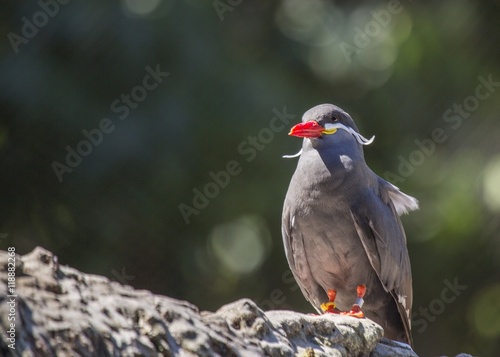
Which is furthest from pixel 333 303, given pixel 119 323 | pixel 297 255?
pixel 119 323


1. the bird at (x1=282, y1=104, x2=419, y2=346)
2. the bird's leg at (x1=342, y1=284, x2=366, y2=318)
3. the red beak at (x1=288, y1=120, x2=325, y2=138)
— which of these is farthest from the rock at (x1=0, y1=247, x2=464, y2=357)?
the red beak at (x1=288, y1=120, x2=325, y2=138)

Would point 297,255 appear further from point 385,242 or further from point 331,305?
point 385,242

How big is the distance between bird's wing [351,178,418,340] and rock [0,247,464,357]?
1.46 meters

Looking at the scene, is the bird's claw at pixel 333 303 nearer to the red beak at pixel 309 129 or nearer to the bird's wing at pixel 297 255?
the bird's wing at pixel 297 255

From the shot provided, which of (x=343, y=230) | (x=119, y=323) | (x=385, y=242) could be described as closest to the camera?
(x=119, y=323)

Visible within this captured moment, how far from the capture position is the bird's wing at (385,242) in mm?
5520

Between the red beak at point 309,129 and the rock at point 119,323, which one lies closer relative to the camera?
the rock at point 119,323

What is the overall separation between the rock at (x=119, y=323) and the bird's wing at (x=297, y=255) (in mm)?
1492

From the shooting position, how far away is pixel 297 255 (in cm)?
573

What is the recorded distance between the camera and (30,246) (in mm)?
8891

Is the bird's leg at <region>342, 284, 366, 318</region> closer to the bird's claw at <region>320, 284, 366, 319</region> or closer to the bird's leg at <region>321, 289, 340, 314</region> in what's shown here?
the bird's claw at <region>320, 284, 366, 319</region>

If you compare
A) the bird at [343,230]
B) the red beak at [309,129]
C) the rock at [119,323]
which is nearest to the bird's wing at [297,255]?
the bird at [343,230]

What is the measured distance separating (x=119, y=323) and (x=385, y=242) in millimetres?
2665

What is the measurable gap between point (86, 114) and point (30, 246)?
4.86ft
